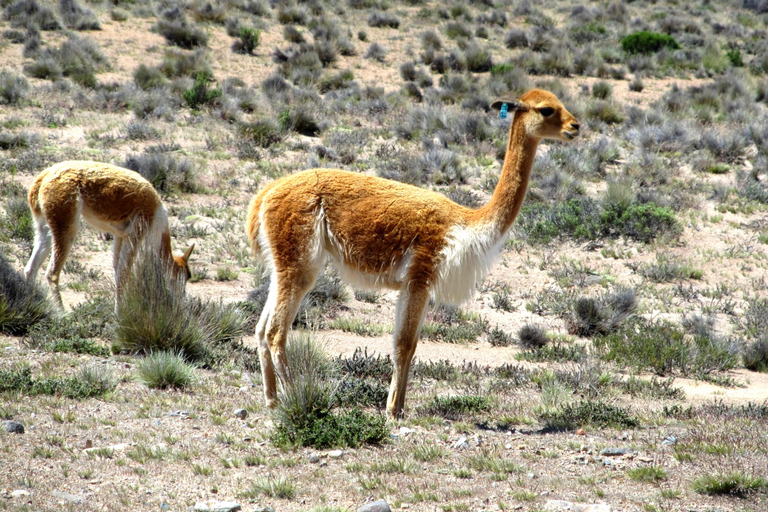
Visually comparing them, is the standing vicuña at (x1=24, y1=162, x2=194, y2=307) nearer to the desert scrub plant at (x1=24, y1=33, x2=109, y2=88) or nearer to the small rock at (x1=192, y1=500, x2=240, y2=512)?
the small rock at (x1=192, y1=500, x2=240, y2=512)

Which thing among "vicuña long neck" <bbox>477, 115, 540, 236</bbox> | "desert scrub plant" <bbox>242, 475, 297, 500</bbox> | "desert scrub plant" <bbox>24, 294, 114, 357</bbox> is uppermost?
"vicuña long neck" <bbox>477, 115, 540, 236</bbox>

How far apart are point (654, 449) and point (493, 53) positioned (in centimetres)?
2324

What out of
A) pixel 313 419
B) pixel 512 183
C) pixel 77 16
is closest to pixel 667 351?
pixel 512 183

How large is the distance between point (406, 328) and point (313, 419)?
98 cm

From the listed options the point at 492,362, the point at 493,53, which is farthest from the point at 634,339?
the point at 493,53

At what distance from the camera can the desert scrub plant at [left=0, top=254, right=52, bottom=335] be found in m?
6.73

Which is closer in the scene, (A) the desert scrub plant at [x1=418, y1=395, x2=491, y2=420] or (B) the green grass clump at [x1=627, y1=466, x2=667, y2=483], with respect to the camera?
(B) the green grass clump at [x1=627, y1=466, x2=667, y2=483]

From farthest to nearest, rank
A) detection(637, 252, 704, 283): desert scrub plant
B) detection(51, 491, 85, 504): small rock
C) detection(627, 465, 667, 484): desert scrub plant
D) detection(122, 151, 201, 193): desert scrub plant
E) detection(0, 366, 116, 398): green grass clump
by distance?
detection(122, 151, 201, 193): desert scrub plant, detection(637, 252, 704, 283): desert scrub plant, detection(0, 366, 116, 398): green grass clump, detection(627, 465, 667, 484): desert scrub plant, detection(51, 491, 85, 504): small rock

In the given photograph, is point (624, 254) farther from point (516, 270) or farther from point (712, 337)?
point (712, 337)

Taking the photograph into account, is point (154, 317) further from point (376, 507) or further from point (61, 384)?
point (376, 507)

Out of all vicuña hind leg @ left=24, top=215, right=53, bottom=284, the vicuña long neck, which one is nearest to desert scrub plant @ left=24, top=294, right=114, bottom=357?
vicuña hind leg @ left=24, top=215, right=53, bottom=284

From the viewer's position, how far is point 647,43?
2675 centimetres

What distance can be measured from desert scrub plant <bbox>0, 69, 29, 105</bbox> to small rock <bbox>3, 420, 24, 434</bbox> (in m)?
12.6

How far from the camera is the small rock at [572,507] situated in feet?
12.6
